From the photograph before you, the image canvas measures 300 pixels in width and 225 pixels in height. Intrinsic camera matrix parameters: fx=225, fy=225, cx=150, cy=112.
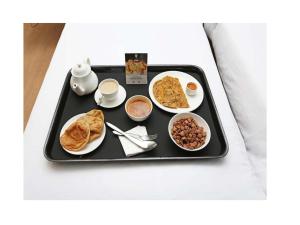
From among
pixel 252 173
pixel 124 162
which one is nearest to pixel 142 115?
pixel 124 162

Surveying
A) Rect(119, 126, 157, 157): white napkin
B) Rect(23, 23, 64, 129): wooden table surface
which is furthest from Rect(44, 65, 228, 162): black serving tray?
Rect(23, 23, 64, 129): wooden table surface

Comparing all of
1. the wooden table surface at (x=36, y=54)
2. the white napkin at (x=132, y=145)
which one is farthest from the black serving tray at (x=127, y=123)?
the wooden table surface at (x=36, y=54)

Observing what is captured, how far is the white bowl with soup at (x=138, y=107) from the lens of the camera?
0.92m

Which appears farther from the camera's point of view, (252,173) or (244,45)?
(244,45)

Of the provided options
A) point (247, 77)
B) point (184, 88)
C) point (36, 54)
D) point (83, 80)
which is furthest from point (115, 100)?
point (36, 54)

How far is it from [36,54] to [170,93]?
140 cm

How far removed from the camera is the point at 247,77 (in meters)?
1.00

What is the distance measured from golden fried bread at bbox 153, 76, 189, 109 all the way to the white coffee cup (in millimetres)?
182

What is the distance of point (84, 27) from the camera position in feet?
4.38

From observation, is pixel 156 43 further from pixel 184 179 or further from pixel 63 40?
pixel 184 179

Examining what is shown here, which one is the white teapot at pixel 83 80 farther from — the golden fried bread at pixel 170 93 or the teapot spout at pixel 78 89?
the golden fried bread at pixel 170 93

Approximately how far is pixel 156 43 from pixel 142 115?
526 mm

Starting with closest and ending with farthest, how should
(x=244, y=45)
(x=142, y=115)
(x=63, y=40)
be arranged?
(x=142, y=115), (x=244, y=45), (x=63, y=40)

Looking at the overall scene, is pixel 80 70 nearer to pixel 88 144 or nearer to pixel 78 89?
pixel 78 89
